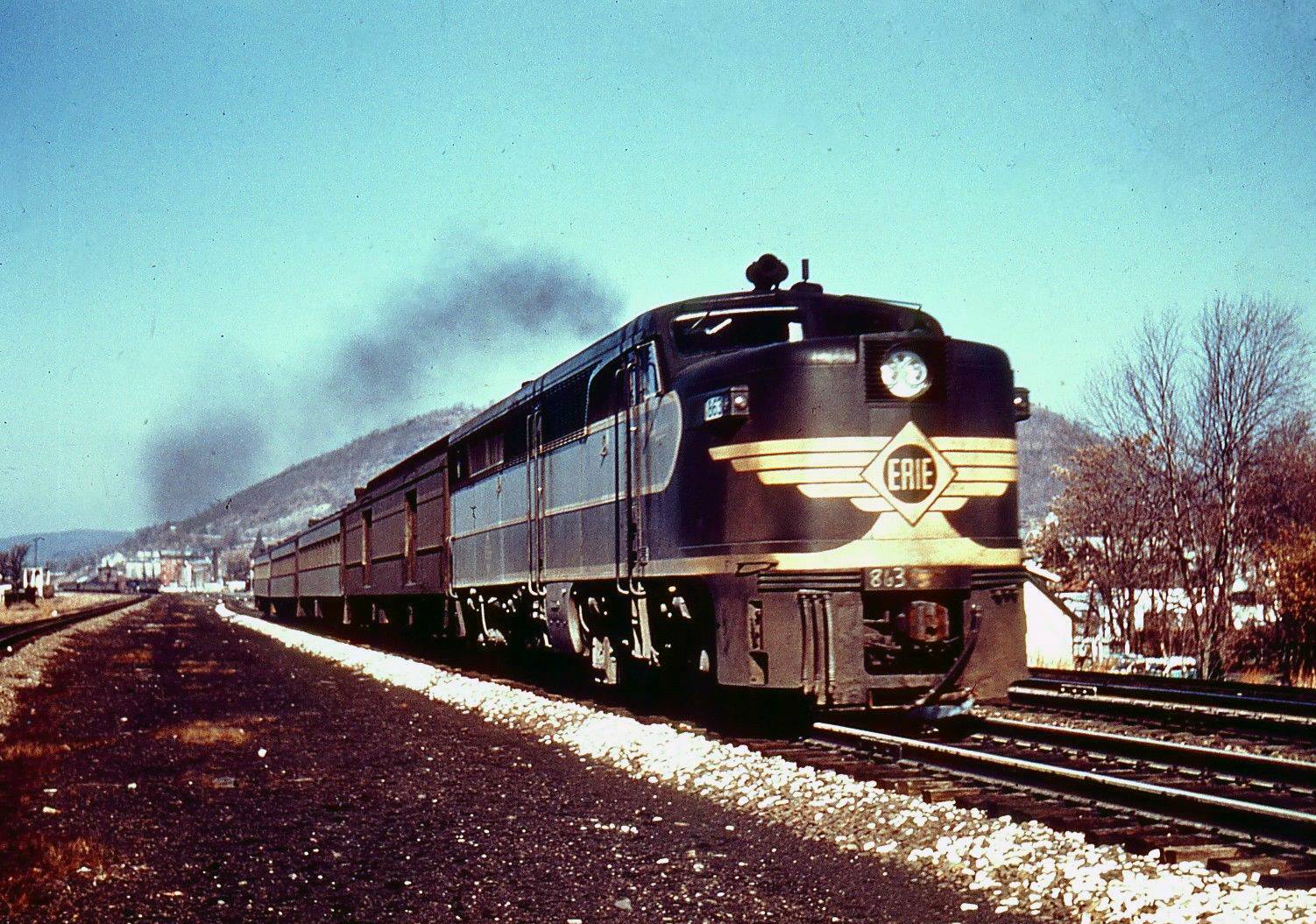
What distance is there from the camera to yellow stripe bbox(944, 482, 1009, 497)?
30.4 feet

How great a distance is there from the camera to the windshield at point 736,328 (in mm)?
10297

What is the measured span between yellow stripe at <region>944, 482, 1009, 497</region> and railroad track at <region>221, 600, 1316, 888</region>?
182 centimetres

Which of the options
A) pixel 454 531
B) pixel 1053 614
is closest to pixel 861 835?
pixel 454 531

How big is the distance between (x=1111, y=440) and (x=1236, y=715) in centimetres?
2523

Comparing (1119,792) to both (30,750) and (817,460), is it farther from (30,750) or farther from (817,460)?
(30,750)

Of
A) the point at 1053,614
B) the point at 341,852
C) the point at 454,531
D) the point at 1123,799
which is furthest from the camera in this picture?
the point at 1053,614

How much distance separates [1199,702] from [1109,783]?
590 centimetres

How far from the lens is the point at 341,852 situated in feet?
21.6

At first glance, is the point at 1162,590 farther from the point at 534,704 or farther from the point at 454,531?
the point at 534,704

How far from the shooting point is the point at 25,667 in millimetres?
21906

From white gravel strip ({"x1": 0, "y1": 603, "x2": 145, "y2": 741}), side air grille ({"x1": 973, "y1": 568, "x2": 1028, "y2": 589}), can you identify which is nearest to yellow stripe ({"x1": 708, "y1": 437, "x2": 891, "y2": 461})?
side air grille ({"x1": 973, "y1": 568, "x2": 1028, "y2": 589})

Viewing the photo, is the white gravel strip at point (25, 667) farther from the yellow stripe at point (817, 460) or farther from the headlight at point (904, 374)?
the headlight at point (904, 374)

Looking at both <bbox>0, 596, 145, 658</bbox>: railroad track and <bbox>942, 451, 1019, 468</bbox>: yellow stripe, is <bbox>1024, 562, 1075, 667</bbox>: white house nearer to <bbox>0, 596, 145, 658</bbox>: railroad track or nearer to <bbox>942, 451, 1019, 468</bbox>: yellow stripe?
<bbox>0, 596, 145, 658</bbox>: railroad track

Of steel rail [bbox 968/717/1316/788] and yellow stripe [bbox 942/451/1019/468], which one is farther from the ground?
yellow stripe [bbox 942/451/1019/468]
